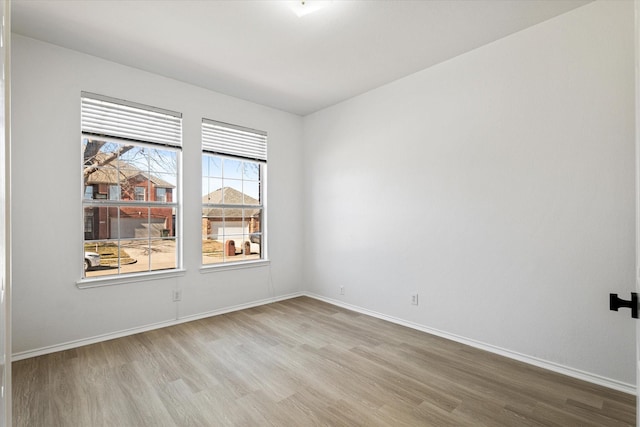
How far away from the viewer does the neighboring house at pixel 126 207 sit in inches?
123

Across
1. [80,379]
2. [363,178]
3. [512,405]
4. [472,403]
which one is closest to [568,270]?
[512,405]

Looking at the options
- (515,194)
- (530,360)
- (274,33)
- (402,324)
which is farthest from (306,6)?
(530,360)

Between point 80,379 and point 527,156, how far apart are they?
155 inches

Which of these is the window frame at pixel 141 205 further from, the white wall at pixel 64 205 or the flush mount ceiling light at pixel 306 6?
the flush mount ceiling light at pixel 306 6

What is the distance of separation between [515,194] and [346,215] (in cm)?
201

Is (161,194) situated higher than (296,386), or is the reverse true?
(161,194)

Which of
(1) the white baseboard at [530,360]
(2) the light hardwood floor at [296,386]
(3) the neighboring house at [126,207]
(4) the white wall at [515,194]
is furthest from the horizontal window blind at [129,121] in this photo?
(1) the white baseboard at [530,360]

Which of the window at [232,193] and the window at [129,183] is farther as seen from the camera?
the window at [232,193]

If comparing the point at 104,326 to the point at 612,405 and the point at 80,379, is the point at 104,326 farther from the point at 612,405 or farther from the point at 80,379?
the point at 612,405

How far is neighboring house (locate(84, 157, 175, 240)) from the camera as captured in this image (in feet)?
10.2

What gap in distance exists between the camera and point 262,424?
1868mm

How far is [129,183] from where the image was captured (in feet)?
11.0

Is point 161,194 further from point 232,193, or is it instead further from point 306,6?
point 306,6

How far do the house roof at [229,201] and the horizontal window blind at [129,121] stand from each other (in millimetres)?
755
